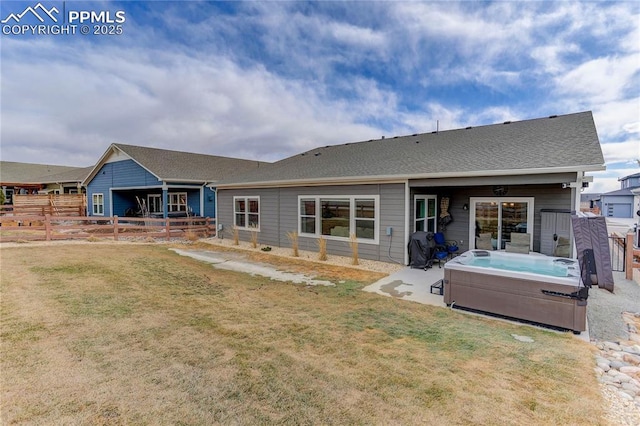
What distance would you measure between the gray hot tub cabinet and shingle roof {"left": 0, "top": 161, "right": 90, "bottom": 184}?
82.8 feet

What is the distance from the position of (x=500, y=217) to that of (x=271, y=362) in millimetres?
8099

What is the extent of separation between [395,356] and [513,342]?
5.44 feet

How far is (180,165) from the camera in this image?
16.5 metres

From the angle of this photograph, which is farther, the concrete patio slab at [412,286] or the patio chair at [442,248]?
the patio chair at [442,248]

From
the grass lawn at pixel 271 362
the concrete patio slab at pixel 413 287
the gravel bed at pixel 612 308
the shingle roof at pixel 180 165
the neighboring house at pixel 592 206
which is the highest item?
the shingle roof at pixel 180 165

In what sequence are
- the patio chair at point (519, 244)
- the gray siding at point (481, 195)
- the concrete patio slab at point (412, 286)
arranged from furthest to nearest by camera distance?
the patio chair at point (519, 244)
the gray siding at point (481, 195)
the concrete patio slab at point (412, 286)

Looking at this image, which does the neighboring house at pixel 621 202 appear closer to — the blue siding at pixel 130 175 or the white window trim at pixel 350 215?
the white window trim at pixel 350 215

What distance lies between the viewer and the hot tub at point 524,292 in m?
4.05

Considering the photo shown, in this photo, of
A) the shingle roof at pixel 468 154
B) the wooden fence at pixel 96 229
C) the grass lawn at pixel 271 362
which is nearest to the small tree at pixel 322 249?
the shingle roof at pixel 468 154

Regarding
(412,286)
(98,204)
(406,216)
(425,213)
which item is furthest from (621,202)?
(98,204)

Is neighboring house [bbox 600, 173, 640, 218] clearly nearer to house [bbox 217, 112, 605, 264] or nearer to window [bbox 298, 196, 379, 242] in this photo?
house [bbox 217, 112, 605, 264]

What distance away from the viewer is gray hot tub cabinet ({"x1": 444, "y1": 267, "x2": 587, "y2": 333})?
4055mm

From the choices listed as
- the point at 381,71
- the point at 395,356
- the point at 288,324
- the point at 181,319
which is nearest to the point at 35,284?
the point at 181,319

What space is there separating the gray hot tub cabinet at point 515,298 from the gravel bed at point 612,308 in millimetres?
407
